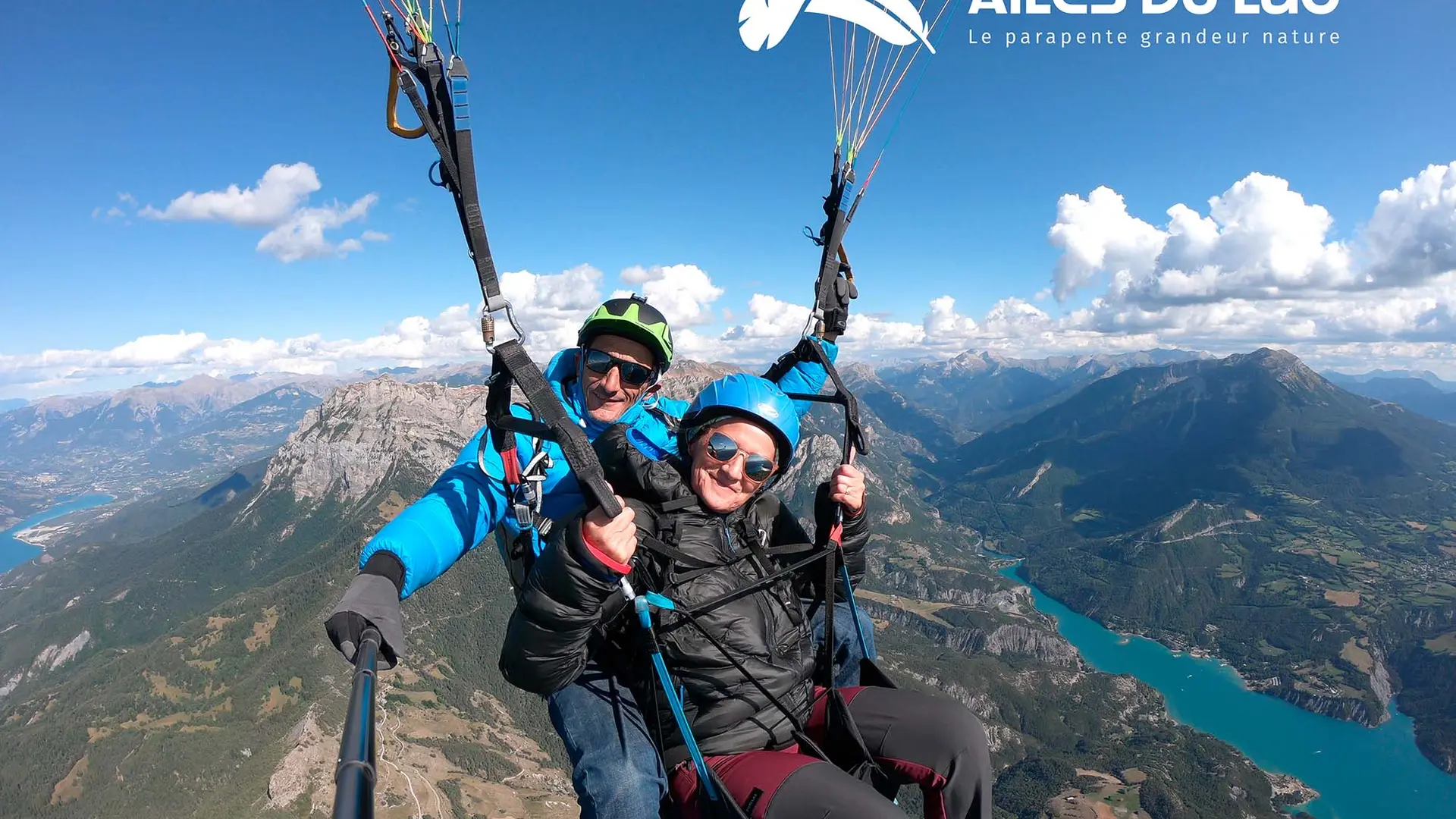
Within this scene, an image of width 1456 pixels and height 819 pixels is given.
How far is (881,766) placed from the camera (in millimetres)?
5070

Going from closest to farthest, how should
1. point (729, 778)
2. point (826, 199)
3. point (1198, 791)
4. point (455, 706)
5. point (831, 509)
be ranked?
point (729, 778)
point (831, 509)
point (826, 199)
point (1198, 791)
point (455, 706)

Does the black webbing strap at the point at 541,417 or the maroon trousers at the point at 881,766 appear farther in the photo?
the maroon trousers at the point at 881,766

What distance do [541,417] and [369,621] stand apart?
5.22 ft

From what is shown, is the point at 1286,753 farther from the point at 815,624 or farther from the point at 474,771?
the point at 815,624

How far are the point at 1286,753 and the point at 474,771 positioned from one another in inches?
6794

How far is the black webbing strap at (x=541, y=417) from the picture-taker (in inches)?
137

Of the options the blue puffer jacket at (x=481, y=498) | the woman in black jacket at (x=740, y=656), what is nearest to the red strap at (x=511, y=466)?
the blue puffer jacket at (x=481, y=498)

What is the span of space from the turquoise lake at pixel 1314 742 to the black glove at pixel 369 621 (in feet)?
550

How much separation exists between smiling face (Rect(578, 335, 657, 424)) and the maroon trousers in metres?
3.11

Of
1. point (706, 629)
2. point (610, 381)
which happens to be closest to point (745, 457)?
point (706, 629)

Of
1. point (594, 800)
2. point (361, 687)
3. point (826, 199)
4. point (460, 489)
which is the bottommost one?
point (594, 800)

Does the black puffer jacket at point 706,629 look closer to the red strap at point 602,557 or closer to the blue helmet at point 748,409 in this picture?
the blue helmet at point 748,409

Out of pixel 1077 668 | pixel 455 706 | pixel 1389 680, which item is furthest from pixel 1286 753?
pixel 455 706

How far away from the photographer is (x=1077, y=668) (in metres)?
185
